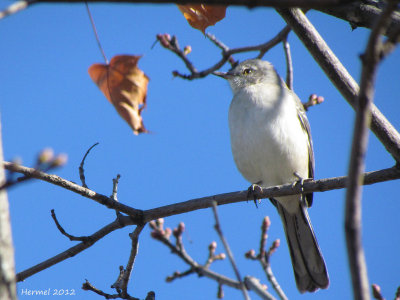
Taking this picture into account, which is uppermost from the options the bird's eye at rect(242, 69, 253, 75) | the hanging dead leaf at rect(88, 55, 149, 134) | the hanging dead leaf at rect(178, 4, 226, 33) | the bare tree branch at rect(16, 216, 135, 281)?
the bird's eye at rect(242, 69, 253, 75)

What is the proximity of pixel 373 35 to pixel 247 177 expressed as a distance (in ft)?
15.9

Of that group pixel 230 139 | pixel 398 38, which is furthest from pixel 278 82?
pixel 398 38

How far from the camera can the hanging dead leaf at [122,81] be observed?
3.96m

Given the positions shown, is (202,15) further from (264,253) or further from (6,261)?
(6,261)

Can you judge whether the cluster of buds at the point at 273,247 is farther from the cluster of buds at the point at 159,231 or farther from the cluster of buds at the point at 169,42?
the cluster of buds at the point at 169,42

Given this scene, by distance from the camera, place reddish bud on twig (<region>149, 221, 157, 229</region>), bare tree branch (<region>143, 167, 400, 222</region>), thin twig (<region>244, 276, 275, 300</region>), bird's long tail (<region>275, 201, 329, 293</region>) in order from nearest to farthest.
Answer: thin twig (<region>244, 276, 275, 300</region>) < bare tree branch (<region>143, 167, 400, 222</region>) < reddish bud on twig (<region>149, 221, 157, 229</region>) < bird's long tail (<region>275, 201, 329, 293</region>)

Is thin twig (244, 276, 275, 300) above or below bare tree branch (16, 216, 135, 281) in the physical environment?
below

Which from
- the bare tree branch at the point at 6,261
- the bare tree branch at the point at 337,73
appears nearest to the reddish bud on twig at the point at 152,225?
the bare tree branch at the point at 337,73

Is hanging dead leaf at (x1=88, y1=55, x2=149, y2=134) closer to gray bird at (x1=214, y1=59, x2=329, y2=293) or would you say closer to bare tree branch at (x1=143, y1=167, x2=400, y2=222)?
bare tree branch at (x1=143, y1=167, x2=400, y2=222)

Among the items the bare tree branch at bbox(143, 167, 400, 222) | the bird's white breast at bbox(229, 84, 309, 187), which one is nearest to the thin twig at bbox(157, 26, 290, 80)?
the bird's white breast at bbox(229, 84, 309, 187)

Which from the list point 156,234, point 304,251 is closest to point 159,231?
point 156,234

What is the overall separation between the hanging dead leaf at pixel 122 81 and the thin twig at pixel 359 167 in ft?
8.31

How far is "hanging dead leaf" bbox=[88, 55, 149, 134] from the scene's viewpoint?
3.96 meters

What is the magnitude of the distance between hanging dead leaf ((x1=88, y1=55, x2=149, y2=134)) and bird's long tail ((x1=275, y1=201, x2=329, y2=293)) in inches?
124
